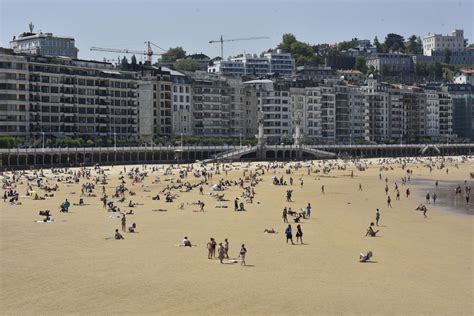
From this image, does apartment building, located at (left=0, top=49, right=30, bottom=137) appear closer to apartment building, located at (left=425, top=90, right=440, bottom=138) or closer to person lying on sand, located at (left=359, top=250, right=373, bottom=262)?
person lying on sand, located at (left=359, top=250, right=373, bottom=262)

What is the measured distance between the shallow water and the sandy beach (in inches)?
23.7

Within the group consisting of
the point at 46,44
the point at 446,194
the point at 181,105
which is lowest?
the point at 446,194

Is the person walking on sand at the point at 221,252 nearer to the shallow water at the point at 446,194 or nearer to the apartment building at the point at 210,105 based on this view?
the shallow water at the point at 446,194

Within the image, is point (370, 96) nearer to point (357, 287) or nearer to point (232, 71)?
point (232, 71)

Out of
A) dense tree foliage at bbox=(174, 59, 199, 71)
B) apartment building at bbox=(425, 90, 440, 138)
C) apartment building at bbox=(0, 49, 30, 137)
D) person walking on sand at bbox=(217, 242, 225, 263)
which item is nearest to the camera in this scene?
person walking on sand at bbox=(217, 242, 225, 263)

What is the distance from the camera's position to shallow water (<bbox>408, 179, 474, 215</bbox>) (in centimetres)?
5184

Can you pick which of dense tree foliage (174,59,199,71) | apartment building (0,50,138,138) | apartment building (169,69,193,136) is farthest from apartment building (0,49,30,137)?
dense tree foliage (174,59,199,71)

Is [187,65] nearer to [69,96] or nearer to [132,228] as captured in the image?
[69,96]

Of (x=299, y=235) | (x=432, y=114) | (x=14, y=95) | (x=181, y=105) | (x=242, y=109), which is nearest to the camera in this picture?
(x=299, y=235)

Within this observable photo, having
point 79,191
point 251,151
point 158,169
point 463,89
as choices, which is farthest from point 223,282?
point 463,89

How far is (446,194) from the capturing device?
63031mm

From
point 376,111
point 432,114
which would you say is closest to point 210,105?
point 376,111

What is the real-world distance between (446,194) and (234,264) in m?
39.1

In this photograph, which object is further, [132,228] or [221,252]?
[132,228]
